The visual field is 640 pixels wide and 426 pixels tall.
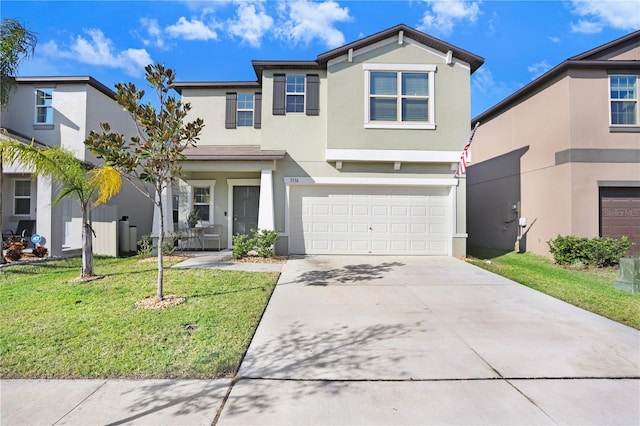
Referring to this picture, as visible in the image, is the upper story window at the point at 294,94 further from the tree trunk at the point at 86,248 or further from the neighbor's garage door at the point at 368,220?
the tree trunk at the point at 86,248

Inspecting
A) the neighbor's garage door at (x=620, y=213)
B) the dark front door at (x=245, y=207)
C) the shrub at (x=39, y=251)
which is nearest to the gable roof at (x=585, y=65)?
the neighbor's garage door at (x=620, y=213)

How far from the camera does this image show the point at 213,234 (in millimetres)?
12547

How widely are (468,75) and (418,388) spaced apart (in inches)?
432

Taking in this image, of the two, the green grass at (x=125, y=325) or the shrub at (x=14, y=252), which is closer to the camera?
the green grass at (x=125, y=325)

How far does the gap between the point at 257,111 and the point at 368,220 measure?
18.7 feet

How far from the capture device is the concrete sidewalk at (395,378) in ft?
9.87

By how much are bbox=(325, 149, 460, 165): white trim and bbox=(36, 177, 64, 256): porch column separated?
8530 millimetres

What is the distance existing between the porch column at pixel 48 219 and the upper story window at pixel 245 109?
6291mm

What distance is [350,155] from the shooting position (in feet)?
36.8

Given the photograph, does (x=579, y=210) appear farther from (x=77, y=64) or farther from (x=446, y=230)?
(x=77, y=64)

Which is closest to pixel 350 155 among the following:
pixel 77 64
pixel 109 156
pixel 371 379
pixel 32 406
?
pixel 109 156

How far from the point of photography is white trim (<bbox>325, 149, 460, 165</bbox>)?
36.8 ft

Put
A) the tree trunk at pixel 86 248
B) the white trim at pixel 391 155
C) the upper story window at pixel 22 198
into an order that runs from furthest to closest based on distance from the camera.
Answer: the upper story window at pixel 22 198, the white trim at pixel 391 155, the tree trunk at pixel 86 248

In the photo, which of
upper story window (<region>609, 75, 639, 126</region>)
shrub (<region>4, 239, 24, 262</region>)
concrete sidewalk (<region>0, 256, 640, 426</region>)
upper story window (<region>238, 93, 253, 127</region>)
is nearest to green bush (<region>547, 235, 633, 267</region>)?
upper story window (<region>609, 75, 639, 126</region>)
